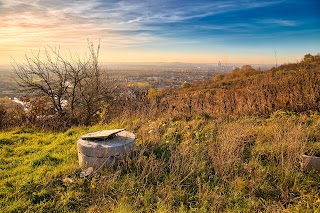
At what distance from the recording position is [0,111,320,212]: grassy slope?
3676 millimetres

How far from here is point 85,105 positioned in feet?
37.2

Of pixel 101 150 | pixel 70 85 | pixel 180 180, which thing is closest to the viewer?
pixel 180 180

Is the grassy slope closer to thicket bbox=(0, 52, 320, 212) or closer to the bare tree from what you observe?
thicket bbox=(0, 52, 320, 212)

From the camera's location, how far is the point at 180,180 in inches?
170

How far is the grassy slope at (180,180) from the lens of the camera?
368 cm

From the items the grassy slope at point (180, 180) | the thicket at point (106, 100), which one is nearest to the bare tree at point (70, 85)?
the thicket at point (106, 100)

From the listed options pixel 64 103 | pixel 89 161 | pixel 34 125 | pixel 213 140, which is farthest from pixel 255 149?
pixel 64 103

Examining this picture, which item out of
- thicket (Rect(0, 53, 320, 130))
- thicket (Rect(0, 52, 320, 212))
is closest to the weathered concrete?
thicket (Rect(0, 52, 320, 212))

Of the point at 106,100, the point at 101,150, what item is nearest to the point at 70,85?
the point at 106,100

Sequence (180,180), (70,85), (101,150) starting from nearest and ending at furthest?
(180,180), (101,150), (70,85)

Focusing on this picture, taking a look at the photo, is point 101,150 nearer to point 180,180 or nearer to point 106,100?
point 180,180

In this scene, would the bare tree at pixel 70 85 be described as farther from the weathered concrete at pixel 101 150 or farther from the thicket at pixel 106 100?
the weathered concrete at pixel 101 150

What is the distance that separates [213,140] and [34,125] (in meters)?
6.90

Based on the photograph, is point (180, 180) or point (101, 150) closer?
point (180, 180)
